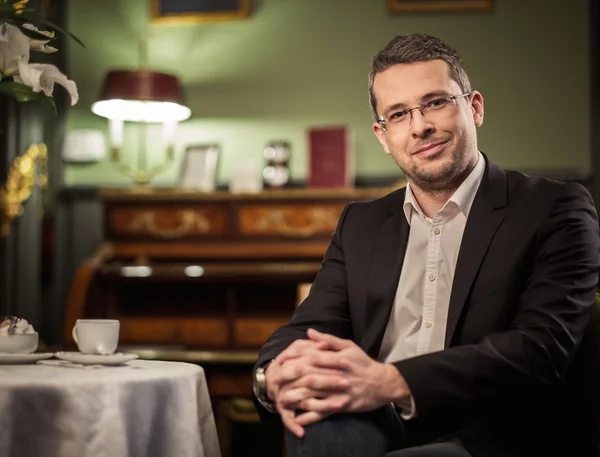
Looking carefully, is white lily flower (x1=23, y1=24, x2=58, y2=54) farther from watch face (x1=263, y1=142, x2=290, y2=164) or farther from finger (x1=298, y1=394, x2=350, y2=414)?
watch face (x1=263, y1=142, x2=290, y2=164)

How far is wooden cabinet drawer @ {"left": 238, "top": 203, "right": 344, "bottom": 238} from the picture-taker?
425 centimetres

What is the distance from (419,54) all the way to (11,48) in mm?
840

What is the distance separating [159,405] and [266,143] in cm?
325

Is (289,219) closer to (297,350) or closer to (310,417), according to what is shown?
(297,350)

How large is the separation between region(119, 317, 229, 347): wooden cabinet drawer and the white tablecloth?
95.1 inches

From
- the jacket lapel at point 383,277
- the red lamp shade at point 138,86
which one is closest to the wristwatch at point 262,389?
the jacket lapel at point 383,277

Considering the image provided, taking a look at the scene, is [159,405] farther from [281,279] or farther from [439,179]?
[281,279]

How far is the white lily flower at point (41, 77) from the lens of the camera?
5.73 feet

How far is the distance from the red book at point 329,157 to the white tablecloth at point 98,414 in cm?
297

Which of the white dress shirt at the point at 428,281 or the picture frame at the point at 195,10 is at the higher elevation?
the picture frame at the point at 195,10

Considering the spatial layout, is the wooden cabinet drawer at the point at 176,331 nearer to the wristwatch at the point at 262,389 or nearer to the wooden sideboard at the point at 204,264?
the wooden sideboard at the point at 204,264

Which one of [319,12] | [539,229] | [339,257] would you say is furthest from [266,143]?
[539,229]

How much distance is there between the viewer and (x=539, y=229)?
1.65 meters

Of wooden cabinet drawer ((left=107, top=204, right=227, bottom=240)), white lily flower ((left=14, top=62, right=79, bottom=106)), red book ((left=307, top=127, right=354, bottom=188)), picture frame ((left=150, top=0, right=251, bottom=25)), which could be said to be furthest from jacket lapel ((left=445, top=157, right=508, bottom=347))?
picture frame ((left=150, top=0, right=251, bottom=25))
